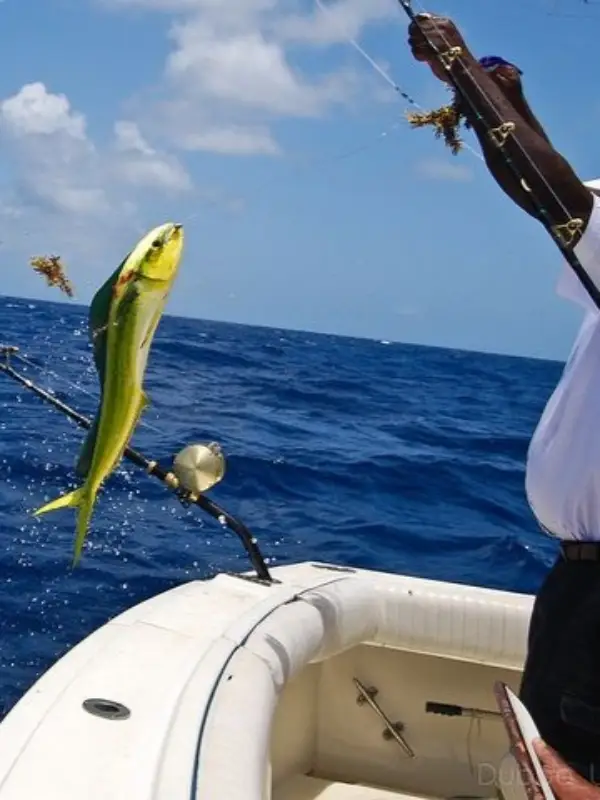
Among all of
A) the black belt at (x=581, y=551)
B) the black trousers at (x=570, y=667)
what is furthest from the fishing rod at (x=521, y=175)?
the black trousers at (x=570, y=667)

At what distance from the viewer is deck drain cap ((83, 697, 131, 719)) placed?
95.7 inches

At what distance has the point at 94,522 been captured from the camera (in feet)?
25.6

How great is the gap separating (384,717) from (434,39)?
2.58 meters

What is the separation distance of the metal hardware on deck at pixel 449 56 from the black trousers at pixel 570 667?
122 cm

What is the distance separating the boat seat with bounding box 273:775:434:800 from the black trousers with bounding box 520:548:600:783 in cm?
142

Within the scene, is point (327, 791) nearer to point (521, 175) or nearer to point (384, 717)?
point (384, 717)

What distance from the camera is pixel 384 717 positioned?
4.02 meters

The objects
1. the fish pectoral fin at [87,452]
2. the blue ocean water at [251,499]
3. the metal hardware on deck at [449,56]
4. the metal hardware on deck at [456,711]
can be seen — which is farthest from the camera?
the blue ocean water at [251,499]

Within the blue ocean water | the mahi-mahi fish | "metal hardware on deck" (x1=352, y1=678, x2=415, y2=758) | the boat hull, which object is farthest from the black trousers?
the blue ocean water

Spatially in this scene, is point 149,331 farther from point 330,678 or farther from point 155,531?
point 155,531

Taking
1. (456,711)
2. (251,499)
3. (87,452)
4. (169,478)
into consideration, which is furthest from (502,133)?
(251,499)

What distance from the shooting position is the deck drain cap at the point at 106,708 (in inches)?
95.7

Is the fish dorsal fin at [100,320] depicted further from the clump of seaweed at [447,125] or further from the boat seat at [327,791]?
the boat seat at [327,791]

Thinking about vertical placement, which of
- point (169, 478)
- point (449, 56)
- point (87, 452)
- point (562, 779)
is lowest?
point (562, 779)
